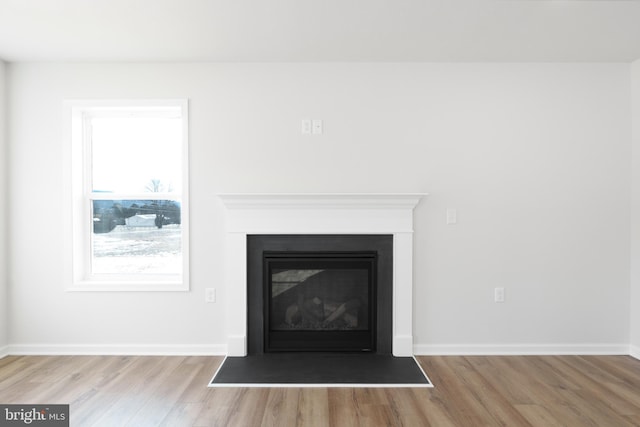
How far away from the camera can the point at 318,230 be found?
322 cm

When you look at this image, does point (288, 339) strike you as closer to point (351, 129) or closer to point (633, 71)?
point (351, 129)

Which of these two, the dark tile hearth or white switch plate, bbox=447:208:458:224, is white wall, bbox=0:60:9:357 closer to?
the dark tile hearth

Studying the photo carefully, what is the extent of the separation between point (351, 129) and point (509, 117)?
1.31m

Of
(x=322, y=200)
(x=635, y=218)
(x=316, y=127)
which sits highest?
(x=316, y=127)

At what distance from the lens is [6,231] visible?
3.30m

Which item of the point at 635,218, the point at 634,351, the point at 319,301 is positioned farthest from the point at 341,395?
the point at 635,218

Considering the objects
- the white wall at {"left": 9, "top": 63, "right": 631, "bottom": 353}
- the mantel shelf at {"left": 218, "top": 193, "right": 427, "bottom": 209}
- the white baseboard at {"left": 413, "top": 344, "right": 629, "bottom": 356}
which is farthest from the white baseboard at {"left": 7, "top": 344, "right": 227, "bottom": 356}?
the white baseboard at {"left": 413, "top": 344, "right": 629, "bottom": 356}

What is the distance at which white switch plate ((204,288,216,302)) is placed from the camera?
3.30 meters

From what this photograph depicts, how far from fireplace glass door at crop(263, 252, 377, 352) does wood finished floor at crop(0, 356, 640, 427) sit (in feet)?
1.77

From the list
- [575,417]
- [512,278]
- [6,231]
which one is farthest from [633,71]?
[6,231]

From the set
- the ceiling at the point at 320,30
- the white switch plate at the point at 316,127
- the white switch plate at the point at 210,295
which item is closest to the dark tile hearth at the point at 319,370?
the white switch plate at the point at 210,295

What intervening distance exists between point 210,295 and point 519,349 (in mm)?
2599

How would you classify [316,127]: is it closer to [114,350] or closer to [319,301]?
[319,301]

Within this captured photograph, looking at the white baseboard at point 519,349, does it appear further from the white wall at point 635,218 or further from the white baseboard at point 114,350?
the white baseboard at point 114,350
